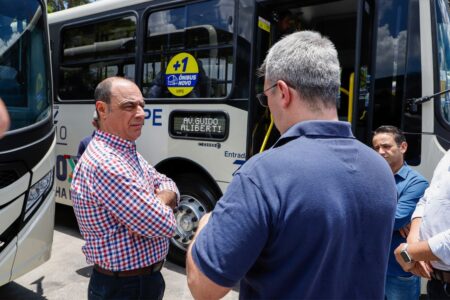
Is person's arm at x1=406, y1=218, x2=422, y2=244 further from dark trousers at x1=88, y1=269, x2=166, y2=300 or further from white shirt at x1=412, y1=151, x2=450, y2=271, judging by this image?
dark trousers at x1=88, y1=269, x2=166, y2=300

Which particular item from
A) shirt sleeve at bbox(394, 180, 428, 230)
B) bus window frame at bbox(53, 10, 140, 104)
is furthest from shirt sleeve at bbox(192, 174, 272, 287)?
bus window frame at bbox(53, 10, 140, 104)

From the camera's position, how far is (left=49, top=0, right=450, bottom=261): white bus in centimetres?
309

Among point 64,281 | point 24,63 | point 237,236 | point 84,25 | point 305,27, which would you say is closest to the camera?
point 237,236

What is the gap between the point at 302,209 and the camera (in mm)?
1060

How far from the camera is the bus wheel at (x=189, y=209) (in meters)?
4.11

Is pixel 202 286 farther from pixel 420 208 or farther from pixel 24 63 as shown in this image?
pixel 24 63

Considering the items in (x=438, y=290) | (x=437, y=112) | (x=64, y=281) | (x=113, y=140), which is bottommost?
(x=64, y=281)

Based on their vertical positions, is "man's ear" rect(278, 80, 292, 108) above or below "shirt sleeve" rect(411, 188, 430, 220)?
above

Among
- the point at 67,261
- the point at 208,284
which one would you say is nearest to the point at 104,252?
the point at 208,284

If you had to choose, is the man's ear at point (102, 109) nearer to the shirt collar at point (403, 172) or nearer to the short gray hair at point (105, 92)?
the short gray hair at point (105, 92)

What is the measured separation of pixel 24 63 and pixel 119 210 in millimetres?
2298

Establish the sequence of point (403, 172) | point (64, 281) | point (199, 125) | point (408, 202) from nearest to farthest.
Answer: point (408, 202), point (403, 172), point (64, 281), point (199, 125)

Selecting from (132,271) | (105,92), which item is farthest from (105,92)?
(132,271)

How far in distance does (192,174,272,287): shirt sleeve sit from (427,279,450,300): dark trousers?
134 centimetres
